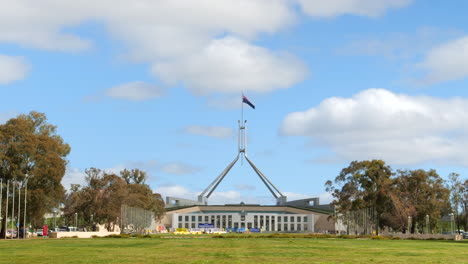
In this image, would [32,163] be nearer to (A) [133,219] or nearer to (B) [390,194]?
(A) [133,219]

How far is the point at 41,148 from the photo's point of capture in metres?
61.9

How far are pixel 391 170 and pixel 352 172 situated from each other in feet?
19.3

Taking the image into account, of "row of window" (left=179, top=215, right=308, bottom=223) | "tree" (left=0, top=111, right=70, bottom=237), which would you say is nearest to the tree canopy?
"tree" (left=0, top=111, right=70, bottom=237)

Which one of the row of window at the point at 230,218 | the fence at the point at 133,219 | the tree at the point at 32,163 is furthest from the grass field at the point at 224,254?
the row of window at the point at 230,218

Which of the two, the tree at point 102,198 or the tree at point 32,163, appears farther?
the tree at point 102,198

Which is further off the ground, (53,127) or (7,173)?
(53,127)

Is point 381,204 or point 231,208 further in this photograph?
point 231,208

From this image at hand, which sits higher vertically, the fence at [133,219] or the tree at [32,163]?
the tree at [32,163]

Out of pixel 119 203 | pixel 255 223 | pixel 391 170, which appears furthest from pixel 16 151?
pixel 255 223

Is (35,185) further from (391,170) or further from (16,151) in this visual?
(391,170)

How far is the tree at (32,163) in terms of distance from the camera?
60.0 m

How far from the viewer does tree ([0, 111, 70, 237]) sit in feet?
197

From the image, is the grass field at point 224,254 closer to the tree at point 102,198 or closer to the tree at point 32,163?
the tree at point 32,163

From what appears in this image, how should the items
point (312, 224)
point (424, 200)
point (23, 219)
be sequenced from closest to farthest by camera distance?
point (23, 219), point (424, 200), point (312, 224)
